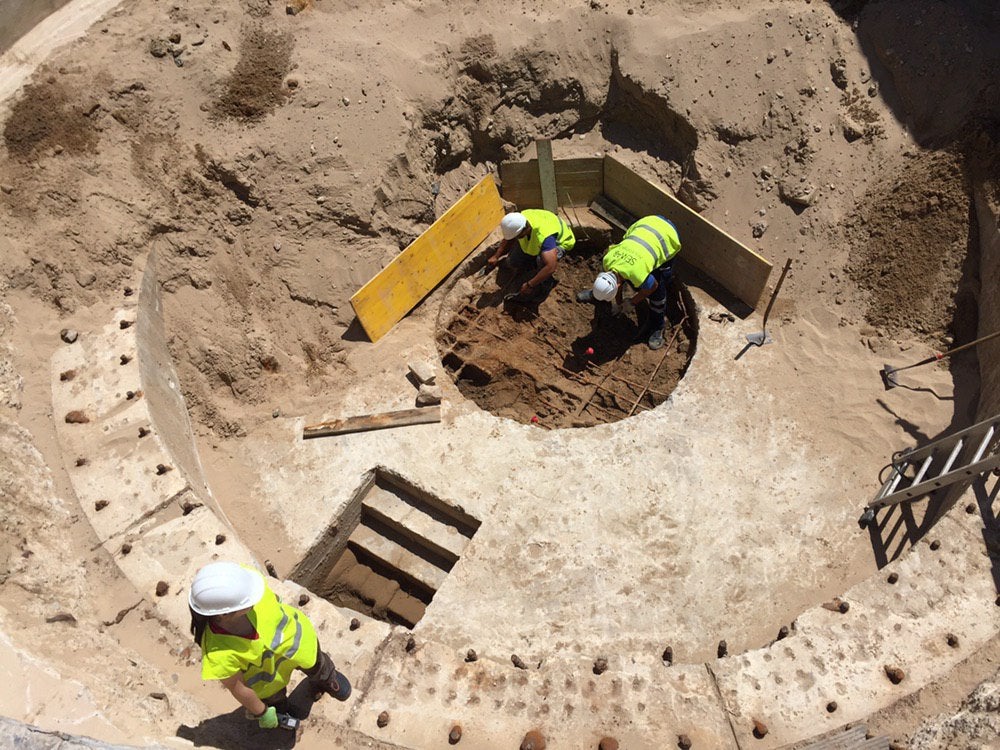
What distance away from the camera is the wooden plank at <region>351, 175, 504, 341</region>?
295 inches

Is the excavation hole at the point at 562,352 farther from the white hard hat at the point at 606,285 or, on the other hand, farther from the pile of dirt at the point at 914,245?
the pile of dirt at the point at 914,245

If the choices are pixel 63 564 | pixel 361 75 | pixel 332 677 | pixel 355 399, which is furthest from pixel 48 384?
pixel 361 75

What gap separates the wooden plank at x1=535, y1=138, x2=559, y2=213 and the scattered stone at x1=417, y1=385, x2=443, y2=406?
3.12 meters

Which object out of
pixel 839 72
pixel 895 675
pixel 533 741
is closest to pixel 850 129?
pixel 839 72

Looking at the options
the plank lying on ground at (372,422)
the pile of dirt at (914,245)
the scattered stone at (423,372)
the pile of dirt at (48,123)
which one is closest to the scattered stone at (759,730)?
the plank lying on ground at (372,422)

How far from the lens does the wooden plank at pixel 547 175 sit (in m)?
8.37

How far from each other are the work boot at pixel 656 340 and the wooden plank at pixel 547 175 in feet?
6.92

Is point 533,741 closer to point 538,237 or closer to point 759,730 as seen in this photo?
point 759,730

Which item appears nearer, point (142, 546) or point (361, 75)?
point (142, 546)

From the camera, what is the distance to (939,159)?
7.53 metres

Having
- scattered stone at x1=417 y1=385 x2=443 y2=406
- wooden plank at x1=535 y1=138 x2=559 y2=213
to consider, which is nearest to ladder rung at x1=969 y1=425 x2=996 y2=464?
scattered stone at x1=417 y1=385 x2=443 y2=406

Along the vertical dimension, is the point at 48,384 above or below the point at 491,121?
below

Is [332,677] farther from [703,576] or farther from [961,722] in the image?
[961,722]

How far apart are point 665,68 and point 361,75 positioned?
343cm
